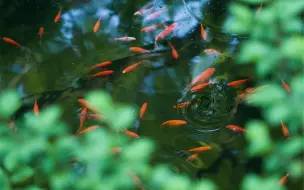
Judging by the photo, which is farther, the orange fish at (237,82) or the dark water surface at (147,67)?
the orange fish at (237,82)

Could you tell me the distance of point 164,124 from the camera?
9.03 feet

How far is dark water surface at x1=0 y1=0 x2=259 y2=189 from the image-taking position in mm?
2643

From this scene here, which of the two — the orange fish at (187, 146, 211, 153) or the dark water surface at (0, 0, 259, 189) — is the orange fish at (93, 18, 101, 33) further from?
the orange fish at (187, 146, 211, 153)

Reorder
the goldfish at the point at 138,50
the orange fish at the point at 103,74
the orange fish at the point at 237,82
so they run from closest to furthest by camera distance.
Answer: the orange fish at the point at 237,82
the orange fish at the point at 103,74
the goldfish at the point at 138,50

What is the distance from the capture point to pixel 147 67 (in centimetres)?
312

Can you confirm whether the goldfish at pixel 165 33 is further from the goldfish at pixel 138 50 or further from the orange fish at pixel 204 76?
the orange fish at pixel 204 76

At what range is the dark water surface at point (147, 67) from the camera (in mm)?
2643

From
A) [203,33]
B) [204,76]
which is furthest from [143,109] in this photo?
[203,33]

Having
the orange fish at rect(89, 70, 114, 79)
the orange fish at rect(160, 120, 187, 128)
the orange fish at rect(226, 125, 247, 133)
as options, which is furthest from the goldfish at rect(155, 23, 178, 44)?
the orange fish at rect(226, 125, 247, 133)

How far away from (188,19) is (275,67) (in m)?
2.48

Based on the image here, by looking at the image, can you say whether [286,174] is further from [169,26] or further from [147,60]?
[169,26]

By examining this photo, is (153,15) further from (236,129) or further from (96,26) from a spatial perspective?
(236,129)

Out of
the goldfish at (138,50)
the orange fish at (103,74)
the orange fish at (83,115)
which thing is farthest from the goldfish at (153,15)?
the orange fish at (83,115)

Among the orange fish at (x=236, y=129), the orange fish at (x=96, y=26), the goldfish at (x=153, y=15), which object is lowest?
the orange fish at (x=236, y=129)
